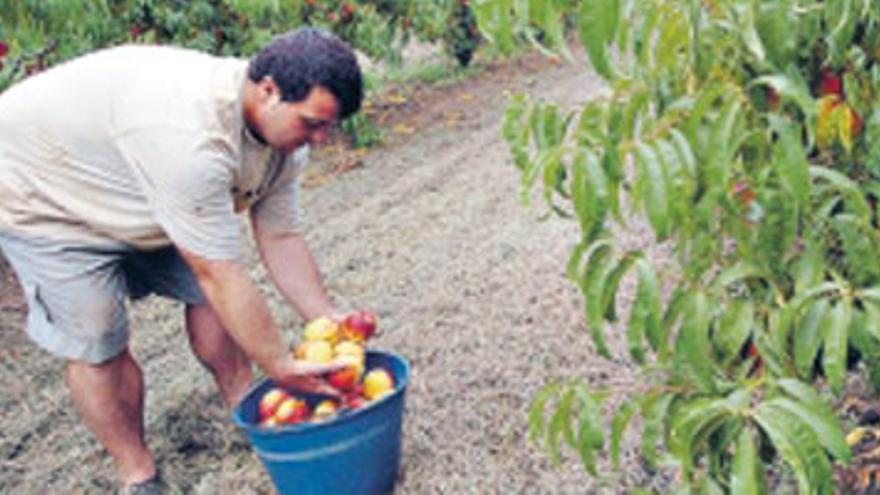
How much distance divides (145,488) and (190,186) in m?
1.10

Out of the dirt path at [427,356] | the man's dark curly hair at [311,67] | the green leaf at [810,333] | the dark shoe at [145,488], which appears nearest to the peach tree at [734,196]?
the green leaf at [810,333]

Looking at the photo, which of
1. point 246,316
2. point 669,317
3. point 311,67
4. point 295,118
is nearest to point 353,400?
point 246,316

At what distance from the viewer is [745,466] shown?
4.17 ft

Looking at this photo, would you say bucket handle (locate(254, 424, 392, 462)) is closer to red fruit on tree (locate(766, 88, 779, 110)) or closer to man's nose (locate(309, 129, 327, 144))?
man's nose (locate(309, 129, 327, 144))

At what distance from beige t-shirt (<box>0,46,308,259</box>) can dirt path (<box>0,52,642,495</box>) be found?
83cm

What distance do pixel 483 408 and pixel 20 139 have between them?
60.6 inches

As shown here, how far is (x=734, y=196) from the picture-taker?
1504 mm

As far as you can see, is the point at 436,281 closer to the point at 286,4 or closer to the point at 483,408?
Answer: the point at 483,408

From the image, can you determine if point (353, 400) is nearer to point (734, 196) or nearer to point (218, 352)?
point (218, 352)

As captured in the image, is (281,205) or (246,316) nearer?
(246,316)

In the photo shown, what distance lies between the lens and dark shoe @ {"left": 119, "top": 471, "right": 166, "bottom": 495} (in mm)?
3021

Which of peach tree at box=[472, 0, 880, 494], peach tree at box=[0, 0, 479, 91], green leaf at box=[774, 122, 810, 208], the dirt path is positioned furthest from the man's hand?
peach tree at box=[0, 0, 479, 91]

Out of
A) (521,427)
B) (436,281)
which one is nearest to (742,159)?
(521,427)

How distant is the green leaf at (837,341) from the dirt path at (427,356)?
0.82 meters
